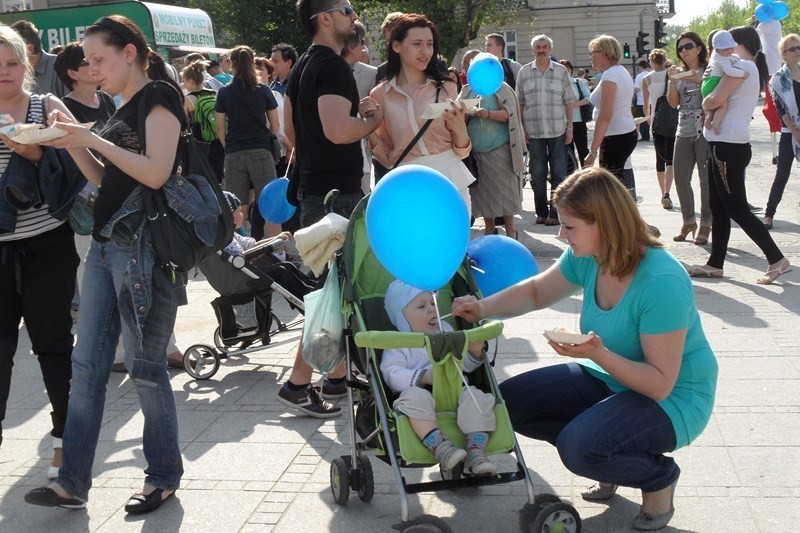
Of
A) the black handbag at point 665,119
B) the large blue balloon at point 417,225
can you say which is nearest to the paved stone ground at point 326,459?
the large blue balloon at point 417,225

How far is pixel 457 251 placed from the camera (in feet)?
12.5

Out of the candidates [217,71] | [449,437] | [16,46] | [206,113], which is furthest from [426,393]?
[217,71]

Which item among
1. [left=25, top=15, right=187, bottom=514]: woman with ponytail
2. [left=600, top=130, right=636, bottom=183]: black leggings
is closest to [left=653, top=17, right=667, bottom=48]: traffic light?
[left=600, top=130, right=636, bottom=183]: black leggings

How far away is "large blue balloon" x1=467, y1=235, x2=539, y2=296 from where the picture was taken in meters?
4.36

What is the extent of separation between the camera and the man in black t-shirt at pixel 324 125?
5.13 m

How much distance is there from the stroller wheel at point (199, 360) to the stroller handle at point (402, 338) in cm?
255

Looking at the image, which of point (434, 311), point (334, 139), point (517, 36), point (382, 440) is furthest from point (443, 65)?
point (517, 36)

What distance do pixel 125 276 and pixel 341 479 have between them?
118cm

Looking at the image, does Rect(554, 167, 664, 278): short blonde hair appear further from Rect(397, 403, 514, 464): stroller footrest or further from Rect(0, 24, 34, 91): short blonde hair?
Rect(0, 24, 34, 91): short blonde hair

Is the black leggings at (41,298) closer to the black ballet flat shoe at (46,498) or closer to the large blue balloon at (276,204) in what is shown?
the black ballet flat shoe at (46,498)

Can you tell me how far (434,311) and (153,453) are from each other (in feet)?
4.30

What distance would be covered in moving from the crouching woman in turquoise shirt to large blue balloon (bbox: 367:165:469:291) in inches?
16.5

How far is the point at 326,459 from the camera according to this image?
4664 millimetres

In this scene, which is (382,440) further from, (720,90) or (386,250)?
(720,90)
